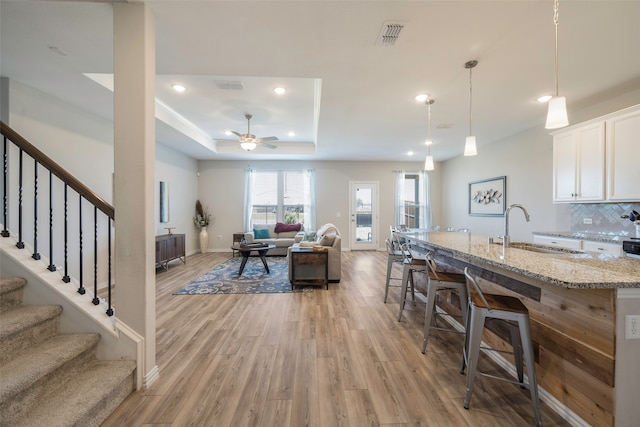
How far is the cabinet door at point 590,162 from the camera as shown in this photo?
10.6 feet

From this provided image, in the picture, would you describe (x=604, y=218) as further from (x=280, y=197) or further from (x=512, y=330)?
(x=280, y=197)

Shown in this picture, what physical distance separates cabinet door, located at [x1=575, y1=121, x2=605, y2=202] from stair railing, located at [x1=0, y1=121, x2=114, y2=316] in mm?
5210

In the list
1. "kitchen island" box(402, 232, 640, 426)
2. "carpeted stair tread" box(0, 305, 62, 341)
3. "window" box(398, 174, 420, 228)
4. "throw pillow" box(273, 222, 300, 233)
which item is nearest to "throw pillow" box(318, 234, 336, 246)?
"kitchen island" box(402, 232, 640, 426)

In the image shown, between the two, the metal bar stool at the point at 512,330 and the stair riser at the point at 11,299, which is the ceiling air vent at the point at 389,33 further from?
the stair riser at the point at 11,299

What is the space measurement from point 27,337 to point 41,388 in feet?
1.30

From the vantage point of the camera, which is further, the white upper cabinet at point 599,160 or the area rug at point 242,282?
the area rug at point 242,282

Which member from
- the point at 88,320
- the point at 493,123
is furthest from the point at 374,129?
the point at 88,320

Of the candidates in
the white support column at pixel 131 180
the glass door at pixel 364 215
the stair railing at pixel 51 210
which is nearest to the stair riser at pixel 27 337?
the stair railing at pixel 51 210

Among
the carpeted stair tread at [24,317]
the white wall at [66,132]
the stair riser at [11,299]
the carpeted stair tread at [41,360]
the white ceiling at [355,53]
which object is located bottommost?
the carpeted stair tread at [41,360]

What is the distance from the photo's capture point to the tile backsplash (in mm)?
3266

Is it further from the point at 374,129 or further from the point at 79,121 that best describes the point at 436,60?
the point at 79,121

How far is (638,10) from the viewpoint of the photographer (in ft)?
6.22

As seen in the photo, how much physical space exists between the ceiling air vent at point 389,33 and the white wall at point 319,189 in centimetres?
554

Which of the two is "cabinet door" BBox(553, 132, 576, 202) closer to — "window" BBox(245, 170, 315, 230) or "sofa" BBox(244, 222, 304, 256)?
"sofa" BBox(244, 222, 304, 256)
